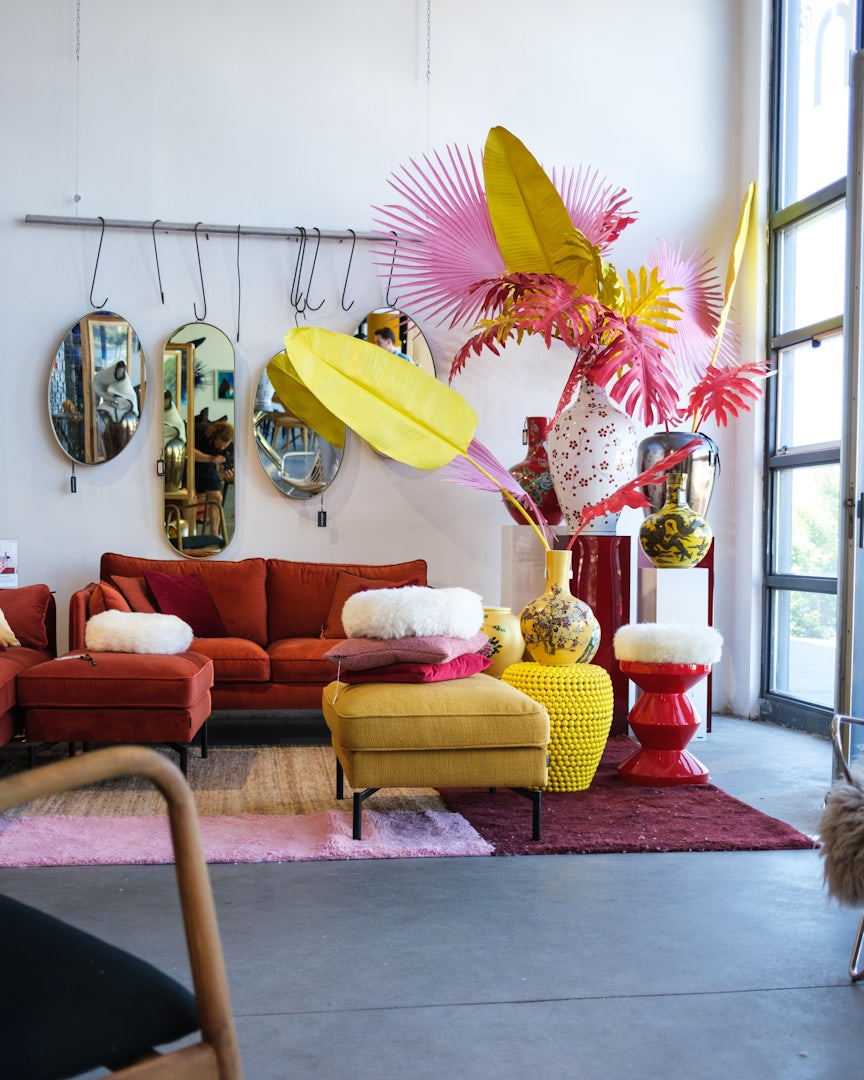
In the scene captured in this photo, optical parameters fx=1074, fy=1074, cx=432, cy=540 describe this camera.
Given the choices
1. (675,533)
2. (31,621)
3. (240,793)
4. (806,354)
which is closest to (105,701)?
(240,793)

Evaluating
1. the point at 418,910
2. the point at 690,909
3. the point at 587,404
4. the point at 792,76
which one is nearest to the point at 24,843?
the point at 418,910

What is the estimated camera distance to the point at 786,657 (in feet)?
17.6

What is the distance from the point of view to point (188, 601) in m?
4.87

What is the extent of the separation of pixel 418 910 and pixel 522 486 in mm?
2705

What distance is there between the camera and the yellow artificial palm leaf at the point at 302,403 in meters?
5.36

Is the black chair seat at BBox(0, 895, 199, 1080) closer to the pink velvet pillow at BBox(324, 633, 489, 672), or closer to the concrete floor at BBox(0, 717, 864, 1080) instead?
the concrete floor at BBox(0, 717, 864, 1080)

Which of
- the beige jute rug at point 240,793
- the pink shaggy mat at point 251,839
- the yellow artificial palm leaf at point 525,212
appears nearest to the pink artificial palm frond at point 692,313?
the yellow artificial palm leaf at point 525,212

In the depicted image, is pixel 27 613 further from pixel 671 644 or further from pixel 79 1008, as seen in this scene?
pixel 79 1008

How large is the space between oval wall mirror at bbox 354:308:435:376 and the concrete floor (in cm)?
314

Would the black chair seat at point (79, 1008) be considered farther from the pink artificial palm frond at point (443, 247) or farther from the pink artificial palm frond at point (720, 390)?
the pink artificial palm frond at point (720, 390)

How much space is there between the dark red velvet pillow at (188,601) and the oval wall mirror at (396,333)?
156 centimetres

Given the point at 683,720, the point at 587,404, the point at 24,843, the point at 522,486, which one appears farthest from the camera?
the point at 522,486

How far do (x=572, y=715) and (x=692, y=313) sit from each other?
2.68m

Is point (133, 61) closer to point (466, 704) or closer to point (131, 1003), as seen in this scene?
point (466, 704)
